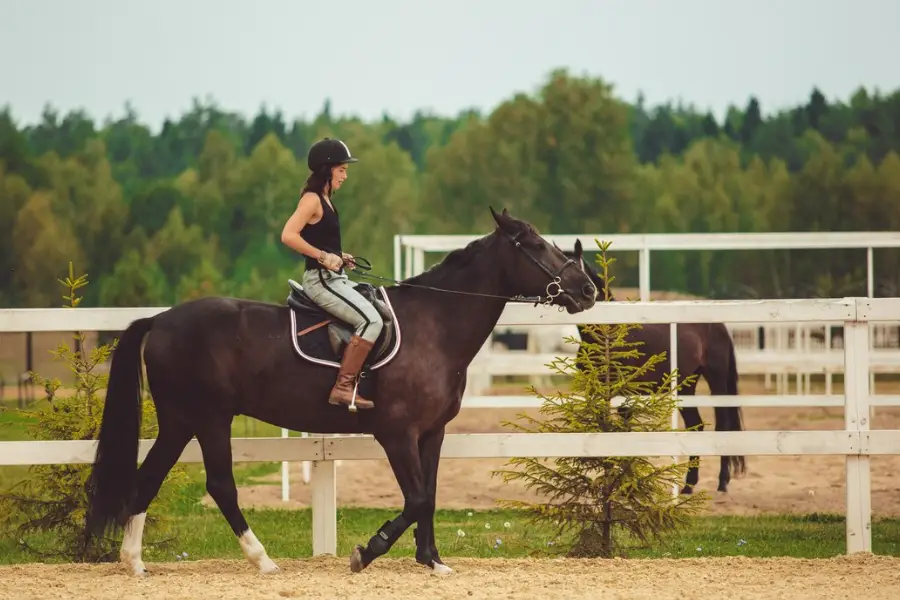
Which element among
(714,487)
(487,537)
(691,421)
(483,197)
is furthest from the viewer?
(483,197)

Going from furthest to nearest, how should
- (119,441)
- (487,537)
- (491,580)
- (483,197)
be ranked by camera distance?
1. (483,197)
2. (487,537)
3. (119,441)
4. (491,580)

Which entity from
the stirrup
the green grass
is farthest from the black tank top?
the green grass

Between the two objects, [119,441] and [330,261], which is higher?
[330,261]

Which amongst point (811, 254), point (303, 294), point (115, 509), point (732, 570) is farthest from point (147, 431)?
point (811, 254)

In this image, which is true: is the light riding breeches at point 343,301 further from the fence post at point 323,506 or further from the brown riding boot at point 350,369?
the fence post at point 323,506

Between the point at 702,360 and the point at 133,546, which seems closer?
the point at 133,546

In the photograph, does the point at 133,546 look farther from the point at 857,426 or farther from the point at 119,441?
the point at 857,426

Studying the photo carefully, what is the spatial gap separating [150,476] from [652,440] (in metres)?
2.85

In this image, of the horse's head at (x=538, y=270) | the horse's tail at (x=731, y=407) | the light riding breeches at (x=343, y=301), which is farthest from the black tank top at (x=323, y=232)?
the horse's tail at (x=731, y=407)

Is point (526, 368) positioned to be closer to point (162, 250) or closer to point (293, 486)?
point (293, 486)

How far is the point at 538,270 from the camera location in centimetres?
711

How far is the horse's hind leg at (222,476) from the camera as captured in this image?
6.83 metres

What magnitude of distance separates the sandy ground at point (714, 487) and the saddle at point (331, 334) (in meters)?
3.55

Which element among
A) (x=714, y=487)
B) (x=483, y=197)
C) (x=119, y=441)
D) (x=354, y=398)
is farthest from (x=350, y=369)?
(x=483, y=197)
